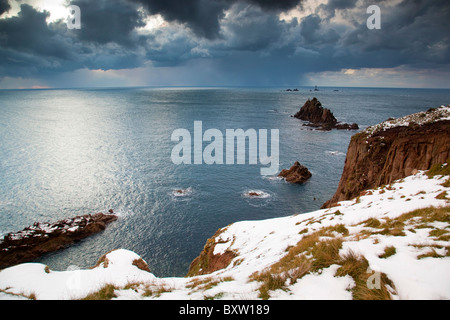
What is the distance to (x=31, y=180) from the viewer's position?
57156 mm

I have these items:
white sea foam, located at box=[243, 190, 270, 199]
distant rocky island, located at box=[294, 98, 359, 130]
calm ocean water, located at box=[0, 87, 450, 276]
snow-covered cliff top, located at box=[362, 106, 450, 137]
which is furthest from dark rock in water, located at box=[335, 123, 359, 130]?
snow-covered cliff top, located at box=[362, 106, 450, 137]

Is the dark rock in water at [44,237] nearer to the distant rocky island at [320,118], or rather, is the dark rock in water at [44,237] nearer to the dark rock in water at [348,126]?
the distant rocky island at [320,118]

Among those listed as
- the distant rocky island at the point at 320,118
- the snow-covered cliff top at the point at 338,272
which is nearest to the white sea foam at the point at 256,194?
the snow-covered cliff top at the point at 338,272

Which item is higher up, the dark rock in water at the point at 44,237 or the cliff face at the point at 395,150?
the cliff face at the point at 395,150

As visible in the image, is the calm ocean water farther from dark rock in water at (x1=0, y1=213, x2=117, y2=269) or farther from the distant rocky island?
the distant rocky island

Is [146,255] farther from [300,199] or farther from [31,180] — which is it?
[31,180]

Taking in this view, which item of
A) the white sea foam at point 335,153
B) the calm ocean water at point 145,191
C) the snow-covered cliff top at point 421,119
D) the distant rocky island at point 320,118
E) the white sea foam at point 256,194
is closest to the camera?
the snow-covered cliff top at point 421,119

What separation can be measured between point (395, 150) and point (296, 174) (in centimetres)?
2916

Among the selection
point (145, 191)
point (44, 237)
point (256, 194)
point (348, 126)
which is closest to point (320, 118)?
point (348, 126)

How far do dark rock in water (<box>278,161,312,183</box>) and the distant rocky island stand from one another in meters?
60.3

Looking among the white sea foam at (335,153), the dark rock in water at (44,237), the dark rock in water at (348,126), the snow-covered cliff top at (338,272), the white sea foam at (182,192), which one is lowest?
the dark rock in water at (44,237)

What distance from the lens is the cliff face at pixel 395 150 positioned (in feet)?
81.6

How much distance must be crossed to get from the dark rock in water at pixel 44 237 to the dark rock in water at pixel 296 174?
3830 cm
